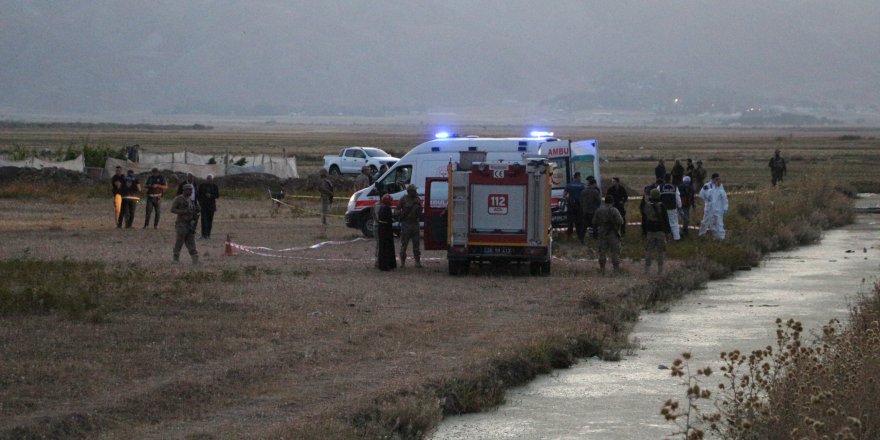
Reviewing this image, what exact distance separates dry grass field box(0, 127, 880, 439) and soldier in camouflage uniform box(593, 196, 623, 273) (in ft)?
2.08

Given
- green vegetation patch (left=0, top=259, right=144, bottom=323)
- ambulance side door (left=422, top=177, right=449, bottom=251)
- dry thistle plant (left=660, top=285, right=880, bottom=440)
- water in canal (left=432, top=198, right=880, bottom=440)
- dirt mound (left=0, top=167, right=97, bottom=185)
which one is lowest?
water in canal (left=432, top=198, right=880, bottom=440)

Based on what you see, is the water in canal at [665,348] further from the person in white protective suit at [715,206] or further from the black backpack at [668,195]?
the black backpack at [668,195]

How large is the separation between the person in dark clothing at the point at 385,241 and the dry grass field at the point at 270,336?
1.48 feet

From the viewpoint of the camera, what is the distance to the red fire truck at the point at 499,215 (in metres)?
21.1

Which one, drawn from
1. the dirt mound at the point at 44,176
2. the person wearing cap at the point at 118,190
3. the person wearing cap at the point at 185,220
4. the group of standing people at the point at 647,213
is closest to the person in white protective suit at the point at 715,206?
the group of standing people at the point at 647,213

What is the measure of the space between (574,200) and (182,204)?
9693mm

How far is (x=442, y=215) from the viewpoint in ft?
72.7

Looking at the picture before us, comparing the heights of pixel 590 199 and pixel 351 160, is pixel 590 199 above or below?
below

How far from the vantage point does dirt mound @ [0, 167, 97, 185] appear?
44.4 meters

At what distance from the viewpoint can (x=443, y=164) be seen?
90.6 feet

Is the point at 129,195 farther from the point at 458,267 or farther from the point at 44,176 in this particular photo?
the point at 44,176

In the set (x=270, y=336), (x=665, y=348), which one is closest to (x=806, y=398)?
(x=665, y=348)

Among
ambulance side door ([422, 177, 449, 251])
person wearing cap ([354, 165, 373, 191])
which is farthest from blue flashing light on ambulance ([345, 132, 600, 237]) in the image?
ambulance side door ([422, 177, 449, 251])

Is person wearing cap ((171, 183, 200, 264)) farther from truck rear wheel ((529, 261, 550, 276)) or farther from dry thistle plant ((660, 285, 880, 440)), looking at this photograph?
dry thistle plant ((660, 285, 880, 440))
